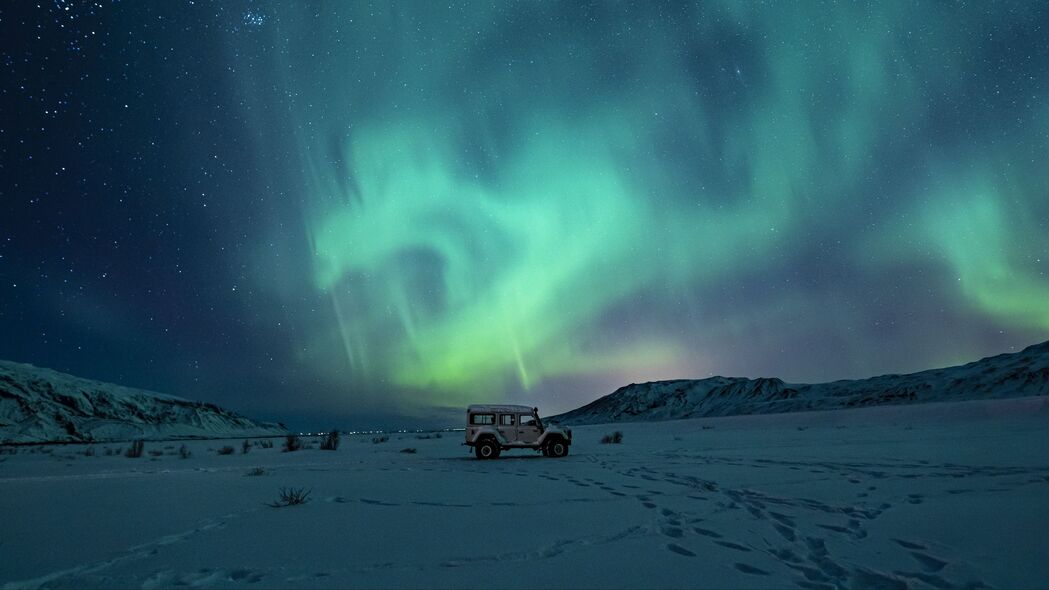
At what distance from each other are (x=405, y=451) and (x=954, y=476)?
1932 cm

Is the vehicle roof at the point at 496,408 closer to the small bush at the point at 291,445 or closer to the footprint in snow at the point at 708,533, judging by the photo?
the small bush at the point at 291,445

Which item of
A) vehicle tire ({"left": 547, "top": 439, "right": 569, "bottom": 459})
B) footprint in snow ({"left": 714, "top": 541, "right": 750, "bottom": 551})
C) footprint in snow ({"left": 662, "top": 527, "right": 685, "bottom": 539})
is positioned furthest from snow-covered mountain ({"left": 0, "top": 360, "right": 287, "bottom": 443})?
footprint in snow ({"left": 714, "top": 541, "right": 750, "bottom": 551})

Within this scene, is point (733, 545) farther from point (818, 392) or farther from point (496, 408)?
point (818, 392)

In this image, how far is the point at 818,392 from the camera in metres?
117

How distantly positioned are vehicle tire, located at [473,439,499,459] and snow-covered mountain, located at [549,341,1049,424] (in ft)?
266

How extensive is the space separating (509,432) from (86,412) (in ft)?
293

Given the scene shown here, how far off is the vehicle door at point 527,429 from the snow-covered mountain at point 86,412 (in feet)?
246

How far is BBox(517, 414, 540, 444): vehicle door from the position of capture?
20406mm

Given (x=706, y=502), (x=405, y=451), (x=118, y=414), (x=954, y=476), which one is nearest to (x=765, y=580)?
(x=706, y=502)

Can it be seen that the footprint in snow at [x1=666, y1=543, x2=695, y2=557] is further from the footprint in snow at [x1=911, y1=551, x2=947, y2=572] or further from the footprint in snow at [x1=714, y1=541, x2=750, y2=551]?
the footprint in snow at [x1=911, y1=551, x2=947, y2=572]

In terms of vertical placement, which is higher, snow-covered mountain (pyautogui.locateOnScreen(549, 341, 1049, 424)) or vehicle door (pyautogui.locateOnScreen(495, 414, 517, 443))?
snow-covered mountain (pyautogui.locateOnScreen(549, 341, 1049, 424))

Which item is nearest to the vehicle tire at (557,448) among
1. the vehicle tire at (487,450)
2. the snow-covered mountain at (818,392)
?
the vehicle tire at (487,450)

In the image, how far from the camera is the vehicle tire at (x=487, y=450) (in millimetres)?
19859

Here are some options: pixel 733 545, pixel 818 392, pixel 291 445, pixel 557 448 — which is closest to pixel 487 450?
pixel 557 448
